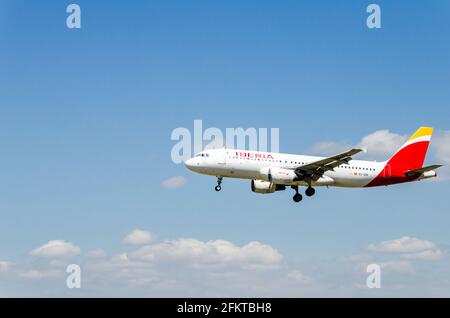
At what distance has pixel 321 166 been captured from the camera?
77.2 metres

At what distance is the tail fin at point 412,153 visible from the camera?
83938 millimetres

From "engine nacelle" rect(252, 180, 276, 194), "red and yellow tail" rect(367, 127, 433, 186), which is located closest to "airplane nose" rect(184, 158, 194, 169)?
"engine nacelle" rect(252, 180, 276, 194)

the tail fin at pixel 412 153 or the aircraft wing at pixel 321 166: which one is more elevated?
the tail fin at pixel 412 153

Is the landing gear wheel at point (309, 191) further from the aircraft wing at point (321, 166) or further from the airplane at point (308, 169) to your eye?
the aircraft wing at point (321, 166)

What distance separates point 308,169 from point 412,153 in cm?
1454

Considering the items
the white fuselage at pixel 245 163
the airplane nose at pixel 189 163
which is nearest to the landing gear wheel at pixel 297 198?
the white fuselage at pixel 245 163

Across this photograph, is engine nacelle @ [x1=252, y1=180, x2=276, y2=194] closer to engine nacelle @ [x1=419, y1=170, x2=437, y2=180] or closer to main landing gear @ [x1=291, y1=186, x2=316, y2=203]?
main landing gear @ [x1=291, y1=186, x2=316, y2=203]

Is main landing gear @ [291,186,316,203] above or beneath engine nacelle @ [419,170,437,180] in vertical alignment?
beneath

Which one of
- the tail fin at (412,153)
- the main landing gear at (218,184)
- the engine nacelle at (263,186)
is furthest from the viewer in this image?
the tail fin at (412,153)

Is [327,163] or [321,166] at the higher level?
[327,163]

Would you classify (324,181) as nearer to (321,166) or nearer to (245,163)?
(321,166)

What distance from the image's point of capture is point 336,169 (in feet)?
265

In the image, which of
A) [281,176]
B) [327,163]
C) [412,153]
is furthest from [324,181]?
[412,153]

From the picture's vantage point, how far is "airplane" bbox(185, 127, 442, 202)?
75562 millimetres
